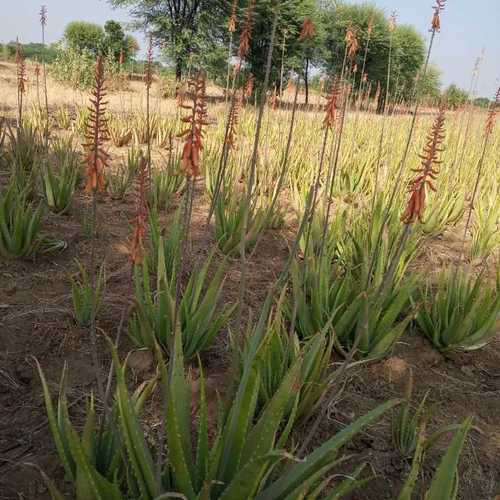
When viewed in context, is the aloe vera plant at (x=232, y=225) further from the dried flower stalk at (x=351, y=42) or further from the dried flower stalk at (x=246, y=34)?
the dried flower stalk at (x=246, y=34)

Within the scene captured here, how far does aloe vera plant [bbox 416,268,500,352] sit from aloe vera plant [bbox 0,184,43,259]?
202cm

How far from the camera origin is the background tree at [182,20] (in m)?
16.8

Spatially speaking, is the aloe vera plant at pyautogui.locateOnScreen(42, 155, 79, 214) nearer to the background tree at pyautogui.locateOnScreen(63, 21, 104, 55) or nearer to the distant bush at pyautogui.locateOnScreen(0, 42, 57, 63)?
the distant bush at pyautogui.locateOnScreen(0, 42, 57, 63)

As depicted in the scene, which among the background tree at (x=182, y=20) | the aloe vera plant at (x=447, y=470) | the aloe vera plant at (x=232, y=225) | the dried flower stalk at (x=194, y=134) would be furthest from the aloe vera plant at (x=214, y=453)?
the background tree at (x=182, y=20)

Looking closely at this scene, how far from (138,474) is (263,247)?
2.26 m

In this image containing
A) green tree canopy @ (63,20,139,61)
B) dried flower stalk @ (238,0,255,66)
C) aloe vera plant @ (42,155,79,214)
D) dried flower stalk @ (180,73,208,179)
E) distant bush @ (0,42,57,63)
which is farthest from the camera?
green tree canopy @ (63,20,139,61)

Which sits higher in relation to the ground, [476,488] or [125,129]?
[125,129]

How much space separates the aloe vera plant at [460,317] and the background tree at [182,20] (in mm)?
16325

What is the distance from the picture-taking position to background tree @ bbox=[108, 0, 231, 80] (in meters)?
16.8

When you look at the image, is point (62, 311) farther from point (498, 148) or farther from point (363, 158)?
point (498, 148)

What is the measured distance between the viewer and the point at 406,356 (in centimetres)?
206

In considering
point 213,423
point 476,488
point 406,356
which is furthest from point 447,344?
point 213,423

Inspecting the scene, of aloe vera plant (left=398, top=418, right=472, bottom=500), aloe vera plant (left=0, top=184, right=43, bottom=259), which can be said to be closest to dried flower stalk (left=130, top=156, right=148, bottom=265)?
aloe vera plant (left=398, top=418, right=472, bottom=500)

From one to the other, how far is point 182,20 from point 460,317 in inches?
718
